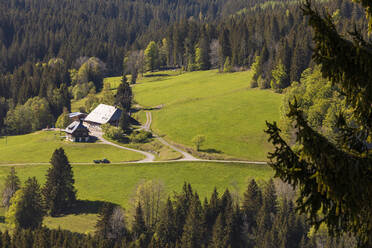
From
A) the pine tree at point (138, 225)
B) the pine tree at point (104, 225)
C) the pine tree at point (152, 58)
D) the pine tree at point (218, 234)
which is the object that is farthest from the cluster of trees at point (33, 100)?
the pine tree at point (218, 234)

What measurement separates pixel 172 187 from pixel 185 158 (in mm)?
13389

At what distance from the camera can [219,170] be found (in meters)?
87.6

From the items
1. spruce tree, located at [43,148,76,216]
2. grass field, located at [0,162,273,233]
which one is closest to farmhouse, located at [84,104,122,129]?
grass field, located at [0,162,273,233]

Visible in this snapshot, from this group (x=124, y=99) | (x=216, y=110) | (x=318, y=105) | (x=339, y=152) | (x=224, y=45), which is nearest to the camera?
(x=339, y=152)

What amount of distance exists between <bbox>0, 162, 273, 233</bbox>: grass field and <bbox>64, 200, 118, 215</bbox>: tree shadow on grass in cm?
82

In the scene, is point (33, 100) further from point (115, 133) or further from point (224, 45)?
point (224, 45)

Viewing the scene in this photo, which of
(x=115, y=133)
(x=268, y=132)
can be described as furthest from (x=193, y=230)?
(x=268, y=132)

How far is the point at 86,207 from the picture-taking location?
7881 centimetres

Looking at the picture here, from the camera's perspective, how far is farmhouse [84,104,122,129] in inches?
4742

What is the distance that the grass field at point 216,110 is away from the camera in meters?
99.3

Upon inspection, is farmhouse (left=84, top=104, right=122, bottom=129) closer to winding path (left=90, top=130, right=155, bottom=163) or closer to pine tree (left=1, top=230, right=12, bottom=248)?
winding path (left=90, top=130, right=155, bottom=163)

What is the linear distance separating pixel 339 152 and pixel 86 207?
73.2 meters

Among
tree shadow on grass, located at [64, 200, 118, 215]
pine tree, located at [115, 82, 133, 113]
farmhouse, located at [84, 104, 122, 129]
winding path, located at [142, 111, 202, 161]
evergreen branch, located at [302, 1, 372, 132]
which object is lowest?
tree shadow on grass, located at [64, 200, 118, 215]

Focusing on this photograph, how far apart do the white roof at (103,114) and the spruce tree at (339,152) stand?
11054 cm
